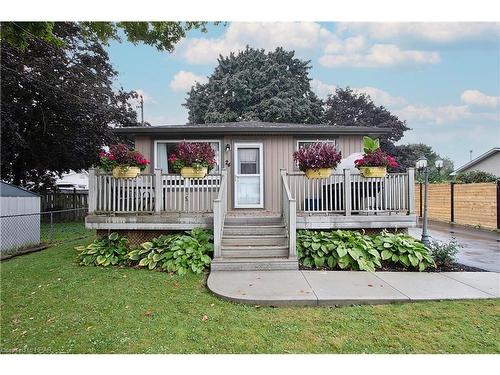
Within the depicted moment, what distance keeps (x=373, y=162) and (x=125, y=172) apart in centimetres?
491

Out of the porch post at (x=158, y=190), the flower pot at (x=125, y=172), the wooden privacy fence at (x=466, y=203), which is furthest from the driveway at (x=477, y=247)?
the flower pot at (x=125, y=172)

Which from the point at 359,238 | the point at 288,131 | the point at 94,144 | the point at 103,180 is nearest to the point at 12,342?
the point at 103,180

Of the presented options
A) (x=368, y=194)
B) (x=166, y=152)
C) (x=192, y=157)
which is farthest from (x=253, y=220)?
(x=166, y=152)

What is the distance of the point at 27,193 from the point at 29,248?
5.12 feet

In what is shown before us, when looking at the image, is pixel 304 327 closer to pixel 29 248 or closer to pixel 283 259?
pixel 283 259

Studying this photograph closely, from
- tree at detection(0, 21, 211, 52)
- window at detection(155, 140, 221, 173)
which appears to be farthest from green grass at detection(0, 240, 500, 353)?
window at detection(155, 140, 221, 173)

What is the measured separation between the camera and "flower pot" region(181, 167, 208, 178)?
20.2 feet

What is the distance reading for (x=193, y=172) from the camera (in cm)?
616

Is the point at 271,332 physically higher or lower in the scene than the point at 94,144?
lower

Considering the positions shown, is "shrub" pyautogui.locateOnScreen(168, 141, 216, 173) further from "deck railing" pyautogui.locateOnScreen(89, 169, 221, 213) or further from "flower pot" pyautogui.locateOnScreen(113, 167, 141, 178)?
"flower pot" pyautogui.locateOnScreen(113, 167, 141, 178)

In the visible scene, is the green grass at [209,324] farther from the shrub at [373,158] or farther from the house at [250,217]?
the shrub at [373,158]

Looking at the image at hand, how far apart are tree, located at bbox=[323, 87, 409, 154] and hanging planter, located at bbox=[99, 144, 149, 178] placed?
2235cm

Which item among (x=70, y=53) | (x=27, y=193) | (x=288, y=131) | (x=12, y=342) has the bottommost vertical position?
(x=12, y=342)

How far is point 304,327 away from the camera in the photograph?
131 inches
